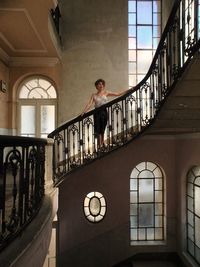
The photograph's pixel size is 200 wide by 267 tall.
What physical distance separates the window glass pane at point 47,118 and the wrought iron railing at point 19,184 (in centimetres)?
450

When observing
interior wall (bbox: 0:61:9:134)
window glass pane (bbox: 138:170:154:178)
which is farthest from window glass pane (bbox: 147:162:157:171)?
interior wall (bbox: 0:61:9:134)

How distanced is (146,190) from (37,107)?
3.93m

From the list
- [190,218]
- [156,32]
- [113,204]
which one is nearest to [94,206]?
[113,204]

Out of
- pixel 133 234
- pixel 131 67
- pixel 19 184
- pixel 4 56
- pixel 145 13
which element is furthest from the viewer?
pixel 145 13

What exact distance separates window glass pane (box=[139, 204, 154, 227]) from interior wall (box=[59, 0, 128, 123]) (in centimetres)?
347

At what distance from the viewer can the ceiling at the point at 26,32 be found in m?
4.70

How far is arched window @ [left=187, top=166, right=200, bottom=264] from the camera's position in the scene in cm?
670

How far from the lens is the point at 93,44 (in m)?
7.71

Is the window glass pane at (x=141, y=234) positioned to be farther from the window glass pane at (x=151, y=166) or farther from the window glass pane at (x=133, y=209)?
the window glass pane at (x=151, y=166)

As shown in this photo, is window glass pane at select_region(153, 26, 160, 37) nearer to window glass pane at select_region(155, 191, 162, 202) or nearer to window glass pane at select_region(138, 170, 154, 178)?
window glass pane at select_region(138, 170, 154, 178)

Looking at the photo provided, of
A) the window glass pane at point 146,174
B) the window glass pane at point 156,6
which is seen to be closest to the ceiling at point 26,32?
the window glass pane at point 156,6

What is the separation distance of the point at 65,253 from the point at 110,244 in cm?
125

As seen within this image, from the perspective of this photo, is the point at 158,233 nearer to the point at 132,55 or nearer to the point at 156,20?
the point at 132,55

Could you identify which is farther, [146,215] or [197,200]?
[146,215]
